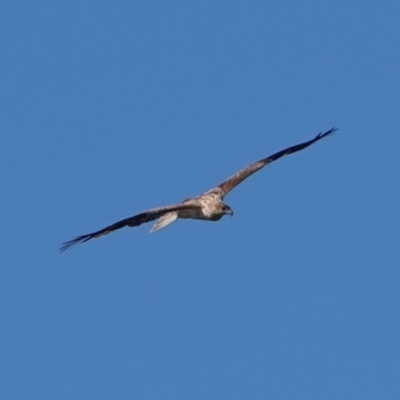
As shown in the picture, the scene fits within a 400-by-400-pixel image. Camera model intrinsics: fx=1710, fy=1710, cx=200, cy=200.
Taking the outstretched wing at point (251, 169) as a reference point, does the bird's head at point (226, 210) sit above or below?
below

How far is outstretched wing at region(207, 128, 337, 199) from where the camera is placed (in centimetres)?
3234

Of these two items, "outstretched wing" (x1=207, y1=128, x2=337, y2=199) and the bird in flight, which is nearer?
the bird in flight

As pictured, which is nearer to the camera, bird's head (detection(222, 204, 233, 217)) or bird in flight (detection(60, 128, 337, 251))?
bird in flight (detection(60, 128, 337, 251))

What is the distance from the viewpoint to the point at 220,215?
31.0 m

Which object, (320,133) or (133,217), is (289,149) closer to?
(320,133)

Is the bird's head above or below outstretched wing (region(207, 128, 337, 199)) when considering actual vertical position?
below

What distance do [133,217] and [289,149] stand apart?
19.8 feet

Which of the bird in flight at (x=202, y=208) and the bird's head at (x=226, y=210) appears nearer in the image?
the bird in flight at (x=202, y=208)

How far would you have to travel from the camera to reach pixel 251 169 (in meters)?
33.2

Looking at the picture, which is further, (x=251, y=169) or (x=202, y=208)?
(x=251, y=169)

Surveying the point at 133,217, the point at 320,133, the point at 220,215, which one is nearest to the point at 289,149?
the point at 320,133

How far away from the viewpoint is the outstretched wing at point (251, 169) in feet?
106

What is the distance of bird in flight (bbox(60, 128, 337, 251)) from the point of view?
28.3m

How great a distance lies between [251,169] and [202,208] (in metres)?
2.82
